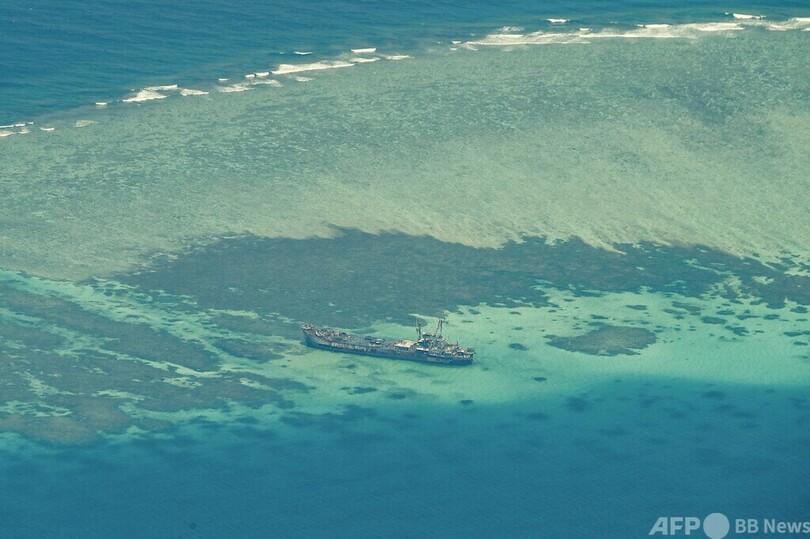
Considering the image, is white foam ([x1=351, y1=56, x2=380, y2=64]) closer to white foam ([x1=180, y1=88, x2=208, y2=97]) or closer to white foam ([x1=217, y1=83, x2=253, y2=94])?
white foam ([x1=217, y1=83, x2=253, y2=94])

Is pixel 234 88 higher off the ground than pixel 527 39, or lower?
lower

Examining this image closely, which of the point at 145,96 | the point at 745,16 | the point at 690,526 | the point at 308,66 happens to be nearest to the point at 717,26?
the point at 745,16

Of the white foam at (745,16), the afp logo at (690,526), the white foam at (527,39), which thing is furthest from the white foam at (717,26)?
the afp logo at (690,526)

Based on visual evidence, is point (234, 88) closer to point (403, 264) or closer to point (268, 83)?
point (268, 83)

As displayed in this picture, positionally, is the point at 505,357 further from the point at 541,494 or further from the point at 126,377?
the point at 126,377

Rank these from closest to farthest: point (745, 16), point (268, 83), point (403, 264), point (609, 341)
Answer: point (609, 341), point (403, 264), point (268, 83), point (745, 16)

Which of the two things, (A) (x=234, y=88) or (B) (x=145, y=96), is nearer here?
(B) (x=145, y=96)

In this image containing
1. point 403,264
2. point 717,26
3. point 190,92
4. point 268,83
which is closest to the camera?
point 403,264
